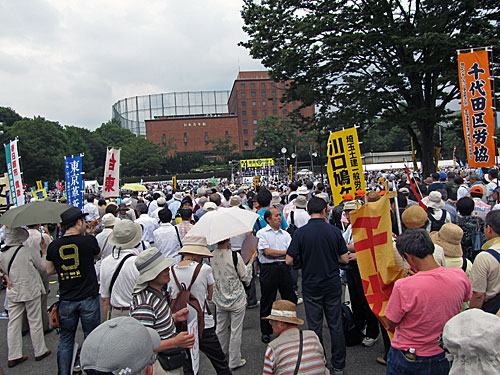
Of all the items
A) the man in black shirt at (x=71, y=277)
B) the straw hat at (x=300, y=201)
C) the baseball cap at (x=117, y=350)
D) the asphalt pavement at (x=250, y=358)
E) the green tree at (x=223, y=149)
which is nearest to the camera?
the baseball cap at (x=117, y=350)

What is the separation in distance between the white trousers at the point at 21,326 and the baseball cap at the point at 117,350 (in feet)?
11.6

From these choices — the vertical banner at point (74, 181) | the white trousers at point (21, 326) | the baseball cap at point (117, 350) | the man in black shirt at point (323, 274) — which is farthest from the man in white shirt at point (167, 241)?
the vertical banner at point (74, 181)

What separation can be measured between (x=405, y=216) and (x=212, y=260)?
202 centimetres

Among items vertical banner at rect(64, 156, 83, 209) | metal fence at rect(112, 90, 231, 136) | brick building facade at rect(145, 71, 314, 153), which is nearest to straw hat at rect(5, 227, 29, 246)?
vertical banner at rect(64, 156, 83, 209)

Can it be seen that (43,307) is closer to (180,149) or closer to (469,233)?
(469,233)

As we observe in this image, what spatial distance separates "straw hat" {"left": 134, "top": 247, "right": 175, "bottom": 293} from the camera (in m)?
2.49

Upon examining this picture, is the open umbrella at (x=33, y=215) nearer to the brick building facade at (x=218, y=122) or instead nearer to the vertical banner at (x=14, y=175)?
the vertical banner at (x=14, y=175)

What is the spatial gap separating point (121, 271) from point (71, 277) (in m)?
0.51

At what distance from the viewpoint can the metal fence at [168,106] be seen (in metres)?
93.6

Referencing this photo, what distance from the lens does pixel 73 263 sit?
356cm

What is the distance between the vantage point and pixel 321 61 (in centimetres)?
1502

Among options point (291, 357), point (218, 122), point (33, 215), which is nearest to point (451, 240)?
point (291, 357)

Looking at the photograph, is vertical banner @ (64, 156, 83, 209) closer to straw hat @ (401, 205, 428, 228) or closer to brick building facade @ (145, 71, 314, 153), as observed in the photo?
straw hat @ (401, 205, 428, 228)

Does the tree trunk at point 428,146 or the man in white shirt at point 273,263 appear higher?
the tree trunk at point 428,146
